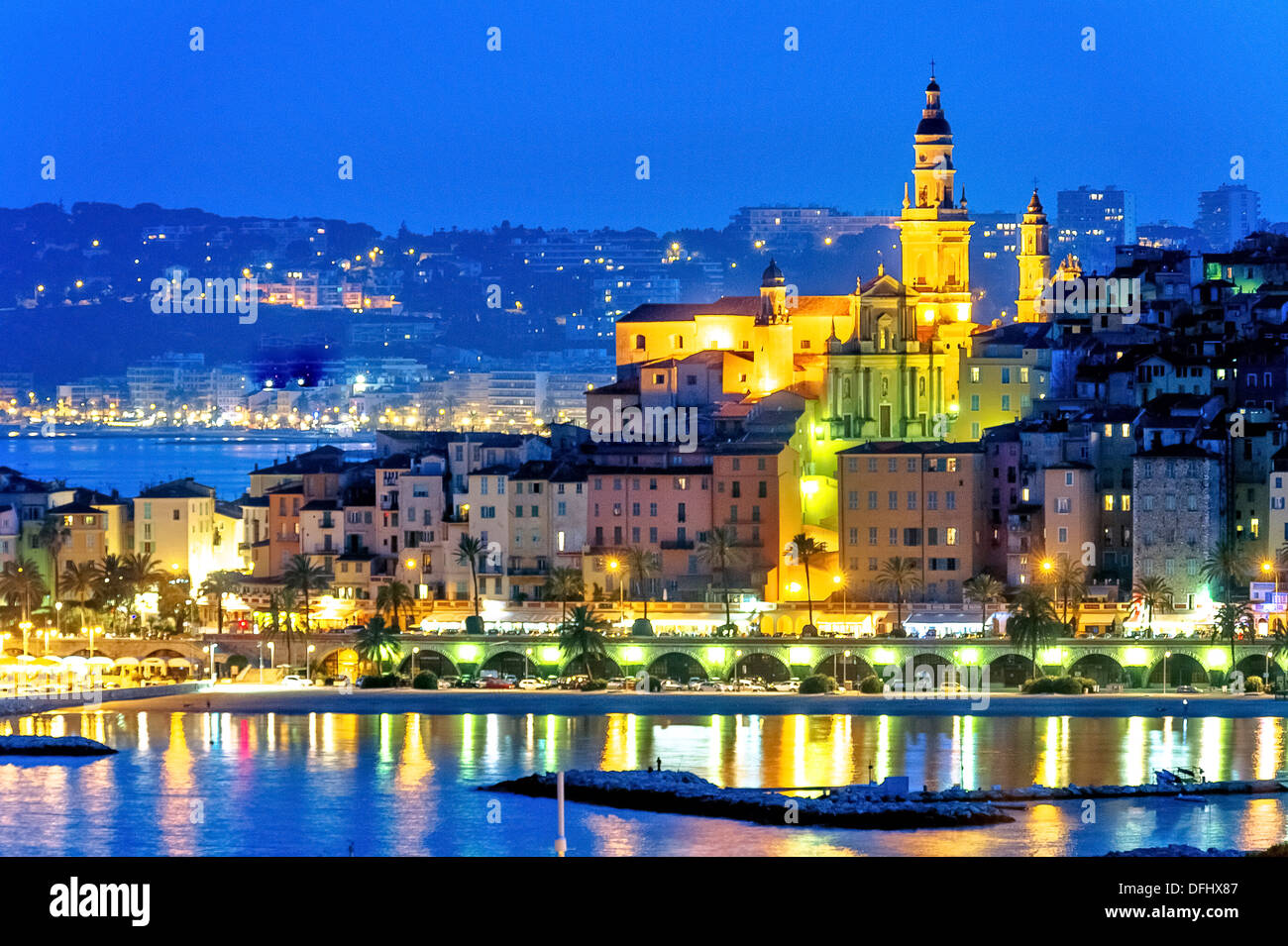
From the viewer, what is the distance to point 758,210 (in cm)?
18612

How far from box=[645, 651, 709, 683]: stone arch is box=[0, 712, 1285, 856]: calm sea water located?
5025mm

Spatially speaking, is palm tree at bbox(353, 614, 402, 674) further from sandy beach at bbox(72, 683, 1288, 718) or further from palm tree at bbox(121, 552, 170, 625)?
palm tree at bbox(121, 552, 170, 625)

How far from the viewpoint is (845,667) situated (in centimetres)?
5856

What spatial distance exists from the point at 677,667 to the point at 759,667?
1905 millimetres

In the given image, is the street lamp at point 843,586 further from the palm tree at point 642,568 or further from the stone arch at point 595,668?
the stone arch at point 595,668

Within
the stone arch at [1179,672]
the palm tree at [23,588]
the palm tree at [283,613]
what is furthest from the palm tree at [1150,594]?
the palm tree at [23,588]

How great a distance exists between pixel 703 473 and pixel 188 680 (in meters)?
13.8

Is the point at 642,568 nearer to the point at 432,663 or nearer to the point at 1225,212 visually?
the point at 432,663

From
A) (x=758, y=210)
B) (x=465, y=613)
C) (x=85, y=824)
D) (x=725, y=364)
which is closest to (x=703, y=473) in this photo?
(x=465, y=613)

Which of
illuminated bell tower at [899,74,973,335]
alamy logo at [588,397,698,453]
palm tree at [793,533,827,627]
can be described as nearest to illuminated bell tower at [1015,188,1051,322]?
illuminated bell tower at [899,74,973,335]

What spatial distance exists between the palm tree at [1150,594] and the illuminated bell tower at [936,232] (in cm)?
2319

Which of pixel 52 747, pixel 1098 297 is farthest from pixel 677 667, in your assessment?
pixel 1098 297

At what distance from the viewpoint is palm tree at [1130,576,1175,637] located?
59719 millimetres

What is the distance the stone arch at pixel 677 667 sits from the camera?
5919cm
